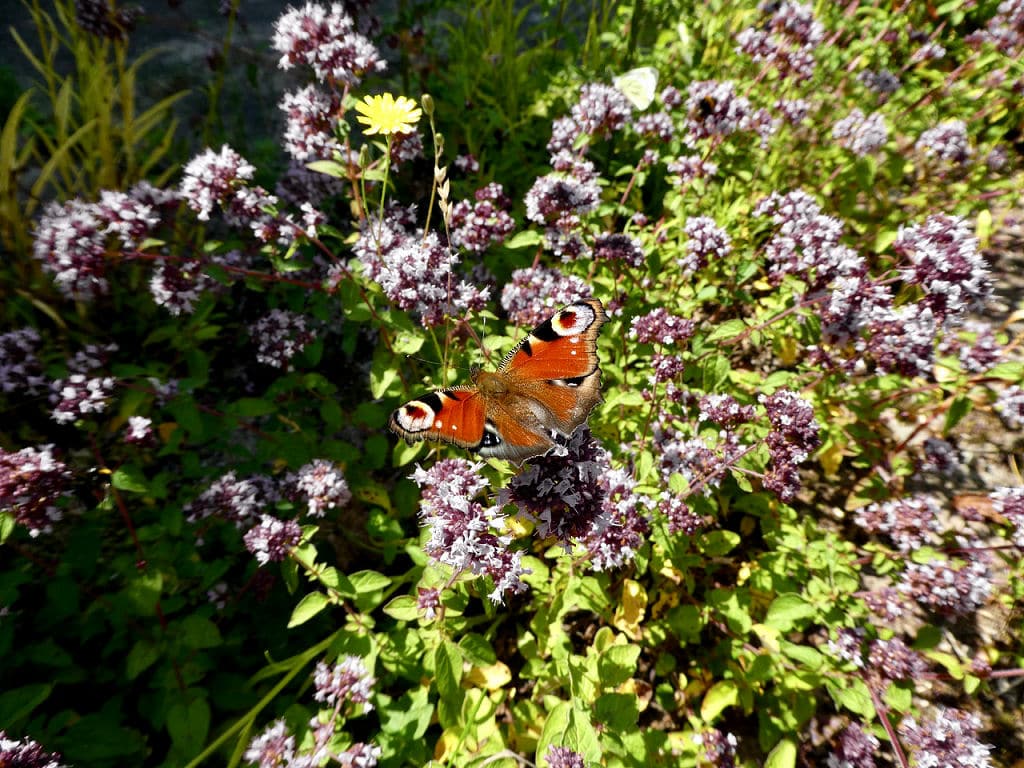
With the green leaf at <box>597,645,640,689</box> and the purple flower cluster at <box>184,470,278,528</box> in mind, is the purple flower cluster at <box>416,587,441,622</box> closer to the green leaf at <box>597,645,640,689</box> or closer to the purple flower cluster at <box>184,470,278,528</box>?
the green leaf at <box>597,645,640,689</box>

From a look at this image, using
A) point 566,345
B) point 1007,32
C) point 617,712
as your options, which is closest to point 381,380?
point 566,345

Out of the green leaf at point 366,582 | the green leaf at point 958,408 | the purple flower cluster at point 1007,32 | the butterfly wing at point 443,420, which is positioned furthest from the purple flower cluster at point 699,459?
the purple flower cluster at point 1007,32

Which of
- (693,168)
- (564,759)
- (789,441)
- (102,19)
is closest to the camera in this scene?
(564,759)

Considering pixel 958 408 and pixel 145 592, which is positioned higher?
pixel 958 408

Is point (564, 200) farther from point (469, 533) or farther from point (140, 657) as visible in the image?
point (140, 657)

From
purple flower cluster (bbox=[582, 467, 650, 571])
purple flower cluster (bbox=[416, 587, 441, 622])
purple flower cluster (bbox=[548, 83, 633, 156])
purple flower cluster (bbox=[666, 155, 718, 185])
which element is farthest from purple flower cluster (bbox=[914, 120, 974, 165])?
purple flower cluster (bbox=[416, 587, 441, 622])

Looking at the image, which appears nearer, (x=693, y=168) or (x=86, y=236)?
(x=86, y=236)

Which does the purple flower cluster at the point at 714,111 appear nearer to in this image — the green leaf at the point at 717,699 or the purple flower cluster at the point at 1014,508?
the purple flower cluster at the point at 1014,508
